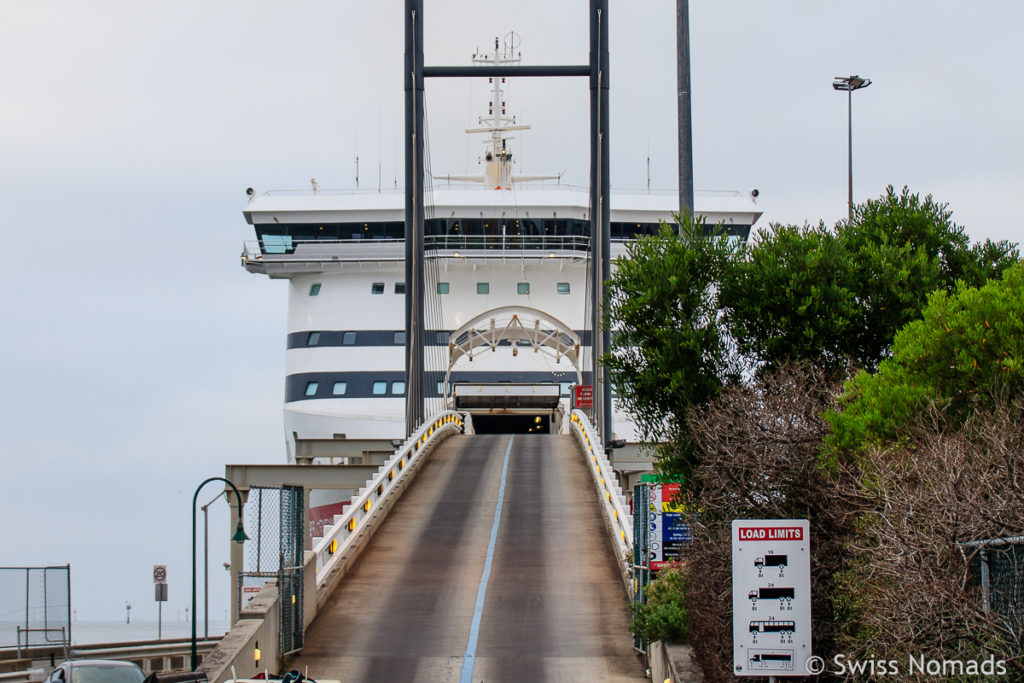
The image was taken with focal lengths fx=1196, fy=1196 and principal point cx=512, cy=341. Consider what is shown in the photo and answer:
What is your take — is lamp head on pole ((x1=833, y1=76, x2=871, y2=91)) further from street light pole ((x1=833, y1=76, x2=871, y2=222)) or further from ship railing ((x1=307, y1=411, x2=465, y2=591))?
ship railing ((x1=307, y1=411, x2=465, y2=591))

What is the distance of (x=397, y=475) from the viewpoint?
81.6 ft

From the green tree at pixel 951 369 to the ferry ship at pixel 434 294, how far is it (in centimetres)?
3156

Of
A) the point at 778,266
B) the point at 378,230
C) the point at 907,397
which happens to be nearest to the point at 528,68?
the point at 378,230

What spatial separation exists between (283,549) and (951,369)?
757 cm

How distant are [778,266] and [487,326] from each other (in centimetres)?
3240

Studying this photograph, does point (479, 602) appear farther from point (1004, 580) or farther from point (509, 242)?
point (509, 242)

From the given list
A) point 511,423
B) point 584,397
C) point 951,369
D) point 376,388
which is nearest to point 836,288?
point 951,369

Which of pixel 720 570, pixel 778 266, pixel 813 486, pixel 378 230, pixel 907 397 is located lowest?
pixel 720 570

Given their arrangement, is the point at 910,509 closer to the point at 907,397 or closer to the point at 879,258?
the point at 907,397

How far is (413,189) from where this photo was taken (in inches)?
1271

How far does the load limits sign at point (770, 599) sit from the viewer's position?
7.83 meters

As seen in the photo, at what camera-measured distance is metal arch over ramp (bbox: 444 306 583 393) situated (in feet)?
138

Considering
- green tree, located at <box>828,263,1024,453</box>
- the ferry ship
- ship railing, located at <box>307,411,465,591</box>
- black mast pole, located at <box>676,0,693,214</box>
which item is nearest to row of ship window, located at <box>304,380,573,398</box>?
the ferry ship

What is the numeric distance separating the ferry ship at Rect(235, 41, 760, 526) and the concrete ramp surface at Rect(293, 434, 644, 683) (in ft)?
56.9
